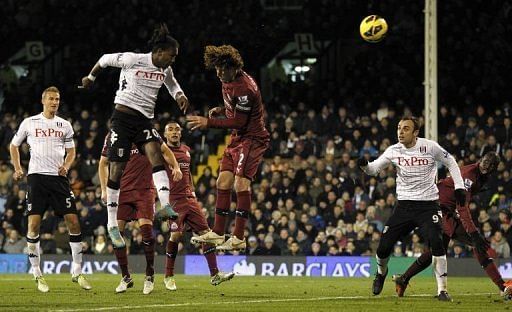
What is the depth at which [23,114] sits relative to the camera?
35594 millimetres

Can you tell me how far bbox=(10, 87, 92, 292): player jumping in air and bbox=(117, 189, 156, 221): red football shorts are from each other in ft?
2.44

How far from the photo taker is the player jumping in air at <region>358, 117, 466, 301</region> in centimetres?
1497

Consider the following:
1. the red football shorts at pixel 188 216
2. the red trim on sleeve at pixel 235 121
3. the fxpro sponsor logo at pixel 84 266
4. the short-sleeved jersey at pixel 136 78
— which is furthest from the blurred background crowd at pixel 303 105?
the short-sleeved jersey at pixel 136 78

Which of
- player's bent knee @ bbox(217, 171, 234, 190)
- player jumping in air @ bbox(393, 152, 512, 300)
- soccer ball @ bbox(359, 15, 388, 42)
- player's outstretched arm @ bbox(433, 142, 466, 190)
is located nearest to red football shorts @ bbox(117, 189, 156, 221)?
player's bent knee @ bbox(217, 171, 234, 190)

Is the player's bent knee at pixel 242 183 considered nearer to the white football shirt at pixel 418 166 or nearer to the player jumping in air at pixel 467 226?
the white football shirt at pixel 418 166

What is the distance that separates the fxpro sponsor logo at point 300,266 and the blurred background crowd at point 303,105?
324mm

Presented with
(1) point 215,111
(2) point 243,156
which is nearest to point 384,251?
(2) point 243,156

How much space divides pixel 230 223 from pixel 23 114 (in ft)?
33.7

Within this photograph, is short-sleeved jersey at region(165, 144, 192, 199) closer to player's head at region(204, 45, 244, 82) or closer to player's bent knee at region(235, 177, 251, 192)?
player's bent knee at region(235, 177, 251, 192)

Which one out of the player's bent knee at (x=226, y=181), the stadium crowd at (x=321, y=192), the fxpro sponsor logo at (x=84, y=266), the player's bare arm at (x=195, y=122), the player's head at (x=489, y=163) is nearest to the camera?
the player's bare arm at (x=195, y=122)

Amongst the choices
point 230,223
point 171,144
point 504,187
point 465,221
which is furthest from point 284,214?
point 465,221

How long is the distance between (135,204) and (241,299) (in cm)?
331

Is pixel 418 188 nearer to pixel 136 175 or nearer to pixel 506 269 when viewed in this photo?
pixel 136 175

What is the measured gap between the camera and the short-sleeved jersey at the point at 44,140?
17.0 metres
